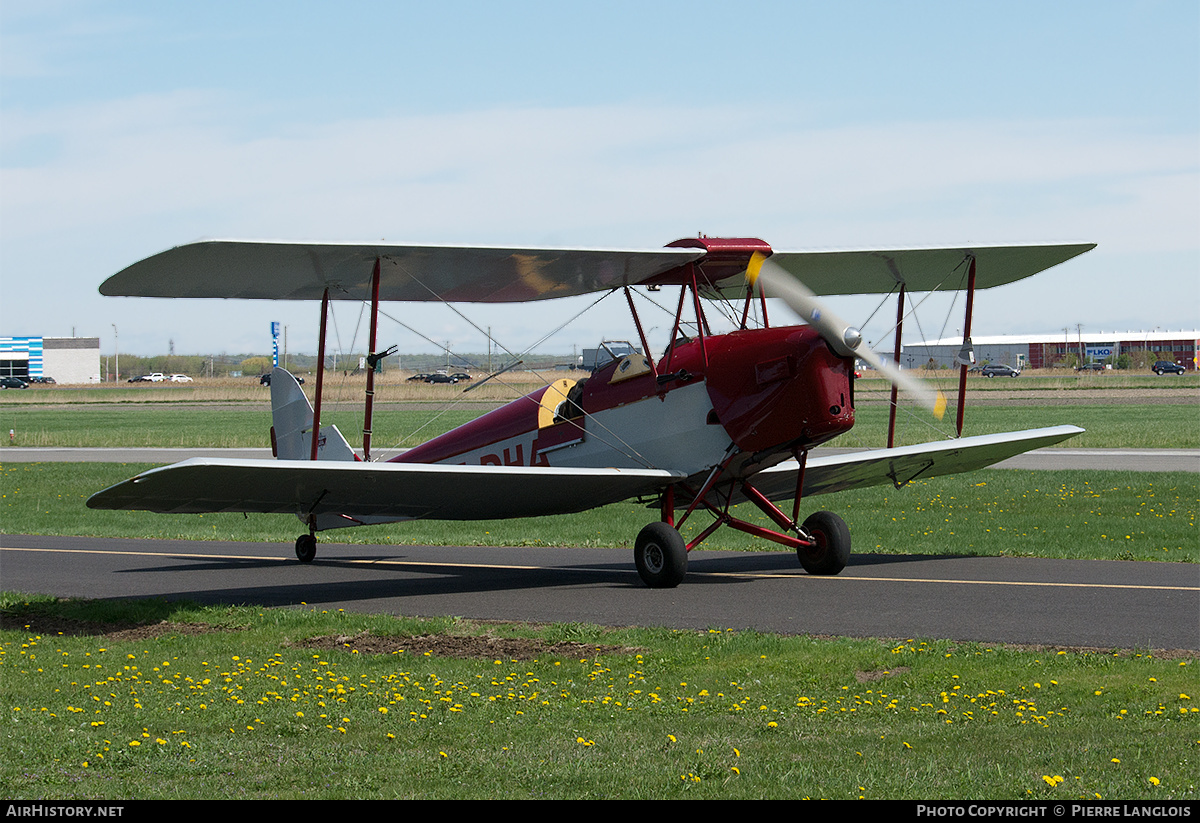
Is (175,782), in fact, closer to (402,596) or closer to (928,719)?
(928,719)

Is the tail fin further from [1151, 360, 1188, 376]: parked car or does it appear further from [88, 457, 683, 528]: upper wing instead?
[1151, 360, 1188, 376]: parked car

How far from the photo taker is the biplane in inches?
460

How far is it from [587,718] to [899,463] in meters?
8.59

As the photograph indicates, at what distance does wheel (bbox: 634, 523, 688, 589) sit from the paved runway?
0.19 meters

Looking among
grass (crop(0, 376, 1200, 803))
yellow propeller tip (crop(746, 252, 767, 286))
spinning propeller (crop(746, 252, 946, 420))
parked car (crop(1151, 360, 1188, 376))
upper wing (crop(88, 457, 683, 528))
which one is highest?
parked car (crop(1151, 360, 1188, 376))

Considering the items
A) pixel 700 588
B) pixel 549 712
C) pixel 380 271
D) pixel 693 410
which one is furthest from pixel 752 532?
pixel 549 712

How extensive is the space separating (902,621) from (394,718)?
496 cm

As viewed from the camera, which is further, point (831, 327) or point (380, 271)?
point (380, 271)

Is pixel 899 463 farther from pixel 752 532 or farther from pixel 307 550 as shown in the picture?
pixel 307 550

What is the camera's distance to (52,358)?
149375 mm

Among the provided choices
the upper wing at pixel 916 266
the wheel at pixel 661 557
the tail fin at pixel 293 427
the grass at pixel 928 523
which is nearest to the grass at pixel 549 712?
the wheel at pixel 661 557

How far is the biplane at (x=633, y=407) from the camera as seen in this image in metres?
11.7

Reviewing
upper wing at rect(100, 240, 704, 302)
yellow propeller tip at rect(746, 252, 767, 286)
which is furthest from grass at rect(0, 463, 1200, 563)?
upper wing at rect(100, 240, 704, 302)

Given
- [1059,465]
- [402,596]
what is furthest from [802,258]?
[1059,465]
